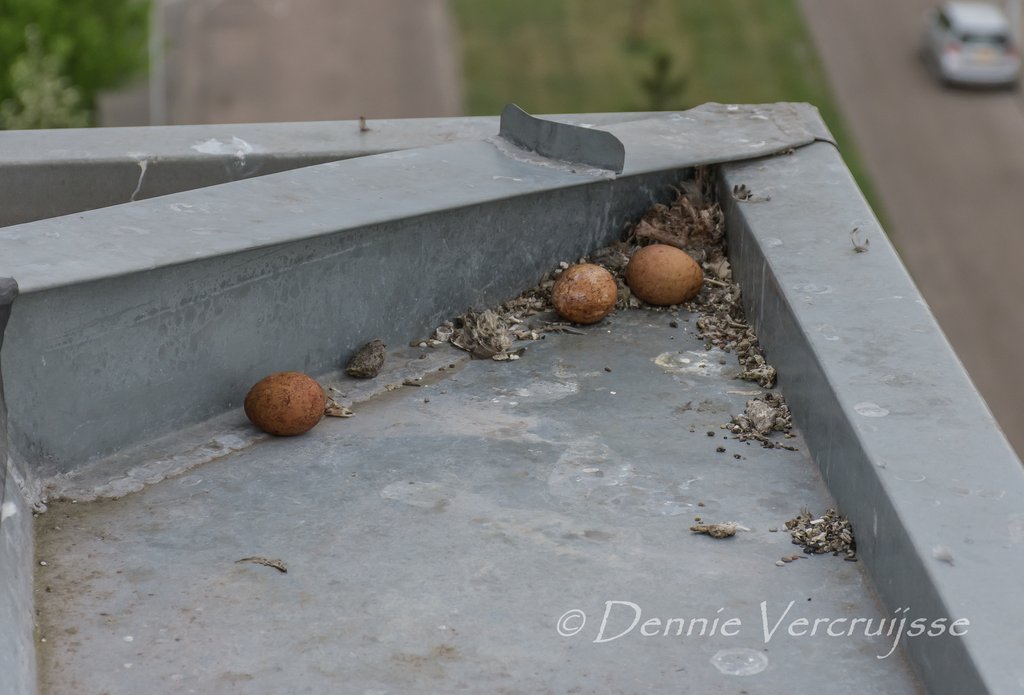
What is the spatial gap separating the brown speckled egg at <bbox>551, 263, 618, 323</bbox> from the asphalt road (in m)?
13.8

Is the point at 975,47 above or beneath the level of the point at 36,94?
above

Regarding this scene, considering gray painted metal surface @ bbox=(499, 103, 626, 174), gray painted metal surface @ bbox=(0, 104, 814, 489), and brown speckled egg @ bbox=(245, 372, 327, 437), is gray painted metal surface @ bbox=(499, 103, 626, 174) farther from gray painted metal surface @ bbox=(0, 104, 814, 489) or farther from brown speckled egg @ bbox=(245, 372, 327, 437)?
brown speckled egg @ bbox=(245, 372, 327, 437)

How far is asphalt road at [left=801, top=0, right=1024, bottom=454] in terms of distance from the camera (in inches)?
810

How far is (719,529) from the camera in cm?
431

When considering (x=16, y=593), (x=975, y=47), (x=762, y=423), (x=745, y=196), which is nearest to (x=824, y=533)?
(x=762, y=423)

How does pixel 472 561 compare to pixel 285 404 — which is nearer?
pixel 472 561

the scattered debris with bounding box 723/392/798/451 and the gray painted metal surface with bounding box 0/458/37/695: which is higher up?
the scattered debris with bounding box 723/392/798/451

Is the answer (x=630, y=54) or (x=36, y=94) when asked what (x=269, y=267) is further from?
(x=630, y=54)

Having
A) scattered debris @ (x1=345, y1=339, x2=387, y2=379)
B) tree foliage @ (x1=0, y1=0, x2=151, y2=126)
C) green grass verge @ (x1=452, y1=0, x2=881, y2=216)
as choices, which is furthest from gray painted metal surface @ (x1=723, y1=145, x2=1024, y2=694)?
green grass verge @ (x1=452, y1=0, x2=881, y2=216)

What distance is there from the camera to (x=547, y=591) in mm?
4070

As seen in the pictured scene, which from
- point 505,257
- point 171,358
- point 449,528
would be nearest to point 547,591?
point 449,528

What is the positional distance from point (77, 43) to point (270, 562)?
18.4m

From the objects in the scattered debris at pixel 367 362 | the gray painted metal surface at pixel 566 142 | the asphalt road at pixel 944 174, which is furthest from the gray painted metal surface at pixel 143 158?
the asphalt road at pixel 944 174

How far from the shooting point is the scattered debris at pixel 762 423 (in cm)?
486
